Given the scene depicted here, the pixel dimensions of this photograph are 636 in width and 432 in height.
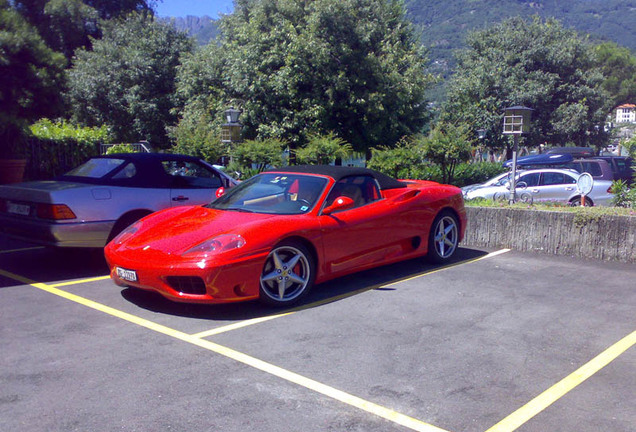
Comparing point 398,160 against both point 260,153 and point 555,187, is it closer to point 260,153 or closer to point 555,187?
point 260,153

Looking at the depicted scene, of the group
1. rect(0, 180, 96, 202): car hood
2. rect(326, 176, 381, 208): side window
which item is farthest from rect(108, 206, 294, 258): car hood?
rect(0, 180, 96, 202): car hood

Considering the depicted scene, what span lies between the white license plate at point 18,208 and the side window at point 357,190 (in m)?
3.68

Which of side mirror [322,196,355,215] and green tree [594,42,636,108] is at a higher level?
green tree [594,42,636,108]

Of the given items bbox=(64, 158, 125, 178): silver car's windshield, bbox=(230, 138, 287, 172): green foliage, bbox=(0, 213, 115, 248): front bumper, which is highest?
bbox=(230, 138, 287, 172): green foliage

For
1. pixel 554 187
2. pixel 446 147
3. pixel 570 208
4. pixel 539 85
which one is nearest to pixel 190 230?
pixel 570 208

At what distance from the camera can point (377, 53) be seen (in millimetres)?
23609

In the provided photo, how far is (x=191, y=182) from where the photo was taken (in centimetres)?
840

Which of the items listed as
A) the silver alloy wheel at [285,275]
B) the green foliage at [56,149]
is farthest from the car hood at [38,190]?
the green foliage at [56,149]

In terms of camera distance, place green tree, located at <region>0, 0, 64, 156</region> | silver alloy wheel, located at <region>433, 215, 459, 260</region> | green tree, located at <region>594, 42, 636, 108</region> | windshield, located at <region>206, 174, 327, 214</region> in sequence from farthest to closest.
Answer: green tree, located at <region>594, 42, 636, 108</region> → green tree, located at <region>0, 0, 64, 156</region> → silver alloy wheel, located at <region>433, 215, 459, 260</region> → windshield, located at <region>206, 174, 327, 214</region>

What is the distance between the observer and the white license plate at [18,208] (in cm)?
703

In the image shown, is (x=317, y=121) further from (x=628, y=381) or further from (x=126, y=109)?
(x=628, y=381)

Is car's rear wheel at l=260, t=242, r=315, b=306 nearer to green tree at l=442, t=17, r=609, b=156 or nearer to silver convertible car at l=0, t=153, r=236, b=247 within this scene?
silver convertible car at l=0, t=153, r=236, b=247

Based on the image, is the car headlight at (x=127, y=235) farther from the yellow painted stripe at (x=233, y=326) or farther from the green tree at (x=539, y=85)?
the green tree at (x=539, y=85)

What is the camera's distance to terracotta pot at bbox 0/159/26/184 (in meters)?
14.5
